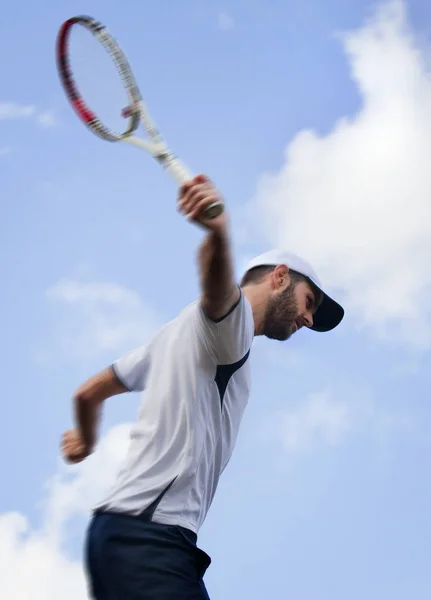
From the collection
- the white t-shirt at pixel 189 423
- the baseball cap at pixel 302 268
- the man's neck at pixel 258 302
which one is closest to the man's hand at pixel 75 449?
the white t-shirt at pixel 189 423

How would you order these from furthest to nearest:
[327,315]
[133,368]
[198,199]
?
[327,315]
[133,368]
[198,199]

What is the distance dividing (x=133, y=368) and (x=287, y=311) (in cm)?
99

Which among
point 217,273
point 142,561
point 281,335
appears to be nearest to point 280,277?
point 281,335

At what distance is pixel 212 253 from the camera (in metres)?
4.35

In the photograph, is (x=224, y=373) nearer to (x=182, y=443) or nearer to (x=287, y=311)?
(x=182, y=443)

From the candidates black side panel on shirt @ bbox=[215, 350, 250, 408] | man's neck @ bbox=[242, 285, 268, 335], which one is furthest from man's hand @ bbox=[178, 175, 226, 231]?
man's neck @ bbox=[242, 285, 268, 335]

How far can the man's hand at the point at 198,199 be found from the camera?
418 centimetres

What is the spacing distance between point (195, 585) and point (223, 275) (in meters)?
1.49

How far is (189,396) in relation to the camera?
4699 mm

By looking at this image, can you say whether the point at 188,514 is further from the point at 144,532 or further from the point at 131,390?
the point at 131,390

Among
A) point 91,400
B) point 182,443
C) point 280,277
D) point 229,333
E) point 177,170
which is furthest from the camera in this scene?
point 91,400

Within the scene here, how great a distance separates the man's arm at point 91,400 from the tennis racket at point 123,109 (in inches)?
53.6

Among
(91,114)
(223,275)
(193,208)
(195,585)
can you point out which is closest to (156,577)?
(195,585)

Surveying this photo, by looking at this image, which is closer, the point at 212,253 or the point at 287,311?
the point at 212,253
